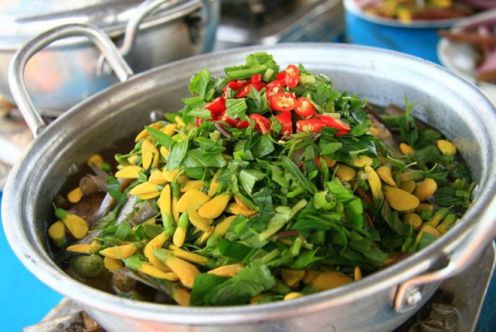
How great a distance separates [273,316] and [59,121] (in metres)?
1.05

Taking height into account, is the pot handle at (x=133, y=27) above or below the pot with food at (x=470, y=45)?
above

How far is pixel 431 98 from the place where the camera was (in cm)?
159

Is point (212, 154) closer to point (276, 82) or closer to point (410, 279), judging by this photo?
point (276, 82)

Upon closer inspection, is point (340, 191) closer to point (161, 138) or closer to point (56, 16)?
point (161, 138)

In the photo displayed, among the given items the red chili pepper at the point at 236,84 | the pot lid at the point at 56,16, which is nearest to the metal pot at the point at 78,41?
the pot lid at the point at 56,16

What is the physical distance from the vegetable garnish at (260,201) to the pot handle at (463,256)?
141 mm

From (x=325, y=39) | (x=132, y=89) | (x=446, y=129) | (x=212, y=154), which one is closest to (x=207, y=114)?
(x=212, y=154)

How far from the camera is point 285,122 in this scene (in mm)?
1294

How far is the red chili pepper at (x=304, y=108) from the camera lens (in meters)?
1.30

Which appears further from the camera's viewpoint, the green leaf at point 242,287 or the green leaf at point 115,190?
the green leaf at point 115,190

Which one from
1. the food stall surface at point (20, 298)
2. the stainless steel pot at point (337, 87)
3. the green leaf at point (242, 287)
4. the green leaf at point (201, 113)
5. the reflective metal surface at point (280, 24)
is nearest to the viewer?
the stainless steel pot at point (337, 87)

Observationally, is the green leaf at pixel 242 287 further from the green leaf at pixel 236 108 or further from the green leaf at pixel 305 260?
the green leaf at pixel 236 108

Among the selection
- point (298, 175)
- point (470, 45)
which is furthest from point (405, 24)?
point (298, 175)

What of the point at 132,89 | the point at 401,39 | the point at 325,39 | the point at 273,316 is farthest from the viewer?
the point at 325,39
